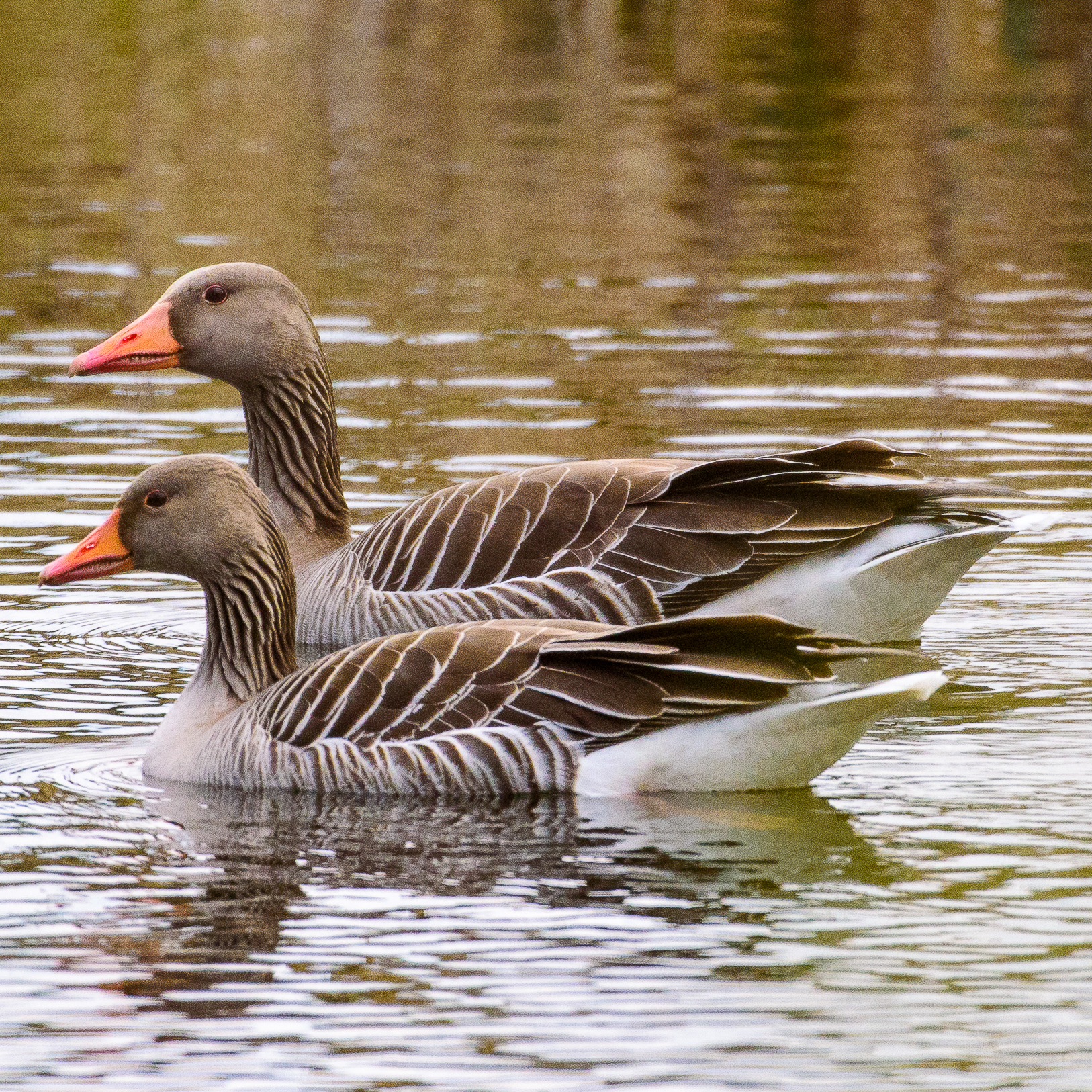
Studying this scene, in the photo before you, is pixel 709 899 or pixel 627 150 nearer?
pixel 709 899

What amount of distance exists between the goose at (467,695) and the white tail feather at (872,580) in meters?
1.58

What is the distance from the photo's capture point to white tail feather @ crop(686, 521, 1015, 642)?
9266mm

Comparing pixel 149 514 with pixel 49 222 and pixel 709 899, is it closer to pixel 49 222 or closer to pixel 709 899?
pixel 709 899

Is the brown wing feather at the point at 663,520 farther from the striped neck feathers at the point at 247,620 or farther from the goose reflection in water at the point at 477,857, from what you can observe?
the goose reflection in water at the point at 477,857

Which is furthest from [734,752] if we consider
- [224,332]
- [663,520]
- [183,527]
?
[224,332]

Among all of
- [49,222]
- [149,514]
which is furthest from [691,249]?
[149,514]

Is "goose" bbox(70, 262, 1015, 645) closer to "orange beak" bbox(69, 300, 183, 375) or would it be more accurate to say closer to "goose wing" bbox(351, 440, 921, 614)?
"goose wing" bbox(351, 440, 921, 614)

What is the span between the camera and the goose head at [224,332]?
10344 millimetres

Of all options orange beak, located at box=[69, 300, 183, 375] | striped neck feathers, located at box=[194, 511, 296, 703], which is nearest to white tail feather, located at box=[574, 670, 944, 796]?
striped neck feathers, located at box=[194, 511, 296, 703]

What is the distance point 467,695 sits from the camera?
7668 mm

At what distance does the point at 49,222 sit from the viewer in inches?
872

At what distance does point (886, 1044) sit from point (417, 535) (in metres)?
4.43

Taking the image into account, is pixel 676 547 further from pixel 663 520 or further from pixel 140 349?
pixel 140 349

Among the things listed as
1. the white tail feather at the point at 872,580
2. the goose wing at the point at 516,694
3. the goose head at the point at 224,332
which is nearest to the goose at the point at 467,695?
the goose wing at the point at 516,694
